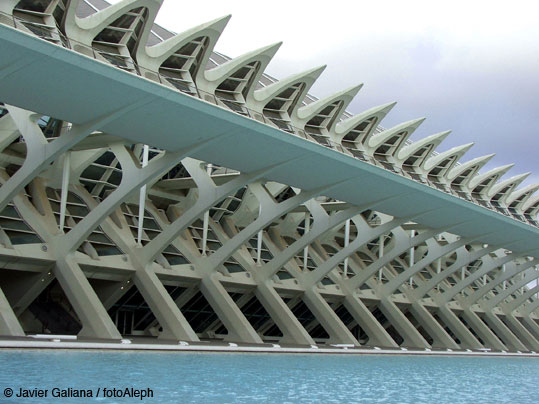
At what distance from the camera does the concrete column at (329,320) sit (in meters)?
29.3

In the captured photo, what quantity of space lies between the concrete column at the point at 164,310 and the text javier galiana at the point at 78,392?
494 inches

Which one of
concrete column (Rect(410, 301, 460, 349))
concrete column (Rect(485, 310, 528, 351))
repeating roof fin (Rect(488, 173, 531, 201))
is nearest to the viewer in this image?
concrete column (Rect(410, 301, 460, 349))

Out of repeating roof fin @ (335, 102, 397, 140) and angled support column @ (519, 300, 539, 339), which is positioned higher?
repeating roof fin @ (335, 102, 397, 140)

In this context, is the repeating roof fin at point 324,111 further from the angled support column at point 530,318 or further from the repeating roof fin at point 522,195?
the angled support column at point 530,318

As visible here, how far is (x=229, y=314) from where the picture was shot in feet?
82.8

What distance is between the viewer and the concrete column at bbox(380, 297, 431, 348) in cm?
3391

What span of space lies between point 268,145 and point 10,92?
6.91 metres

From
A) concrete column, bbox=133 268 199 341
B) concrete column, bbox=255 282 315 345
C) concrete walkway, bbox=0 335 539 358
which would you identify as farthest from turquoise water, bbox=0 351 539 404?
concrete column, bbox=255 282 315 345

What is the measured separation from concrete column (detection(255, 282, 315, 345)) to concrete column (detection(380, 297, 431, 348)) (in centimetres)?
824

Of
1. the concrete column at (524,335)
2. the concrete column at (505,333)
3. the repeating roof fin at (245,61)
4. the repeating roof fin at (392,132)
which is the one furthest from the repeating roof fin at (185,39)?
the concrete column at (524,335)

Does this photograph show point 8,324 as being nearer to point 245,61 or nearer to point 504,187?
point 245,61

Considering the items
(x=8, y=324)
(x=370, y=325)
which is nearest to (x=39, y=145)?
(x=8, y=324)

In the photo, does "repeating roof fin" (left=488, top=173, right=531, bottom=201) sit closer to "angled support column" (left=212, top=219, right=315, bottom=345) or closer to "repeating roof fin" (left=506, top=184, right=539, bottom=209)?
"repeating roof fin" (left=506, top=184, right=539, bottom=209)

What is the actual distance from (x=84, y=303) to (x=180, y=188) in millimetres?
9095
